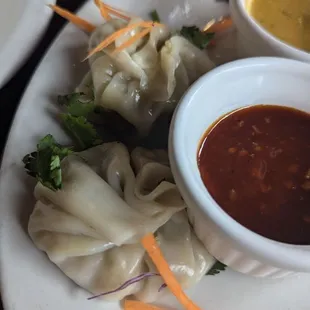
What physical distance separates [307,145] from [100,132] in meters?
0.58

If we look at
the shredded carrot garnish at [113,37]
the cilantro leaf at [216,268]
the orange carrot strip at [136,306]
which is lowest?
the cilantro leaf at [216,268]

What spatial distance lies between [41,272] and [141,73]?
65 centimetres

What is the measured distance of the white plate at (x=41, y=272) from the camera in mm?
1351

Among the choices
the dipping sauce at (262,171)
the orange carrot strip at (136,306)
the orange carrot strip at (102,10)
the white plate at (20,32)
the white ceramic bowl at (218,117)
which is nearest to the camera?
the white ceramic bowl at (218,117)

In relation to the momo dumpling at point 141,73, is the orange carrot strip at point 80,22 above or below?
above

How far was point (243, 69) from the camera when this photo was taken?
1.50 meters

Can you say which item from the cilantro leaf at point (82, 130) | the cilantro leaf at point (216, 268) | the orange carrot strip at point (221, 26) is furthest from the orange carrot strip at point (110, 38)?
the cilantro leaf at point (216, 268)

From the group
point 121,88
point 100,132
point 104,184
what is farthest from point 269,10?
point 104,184

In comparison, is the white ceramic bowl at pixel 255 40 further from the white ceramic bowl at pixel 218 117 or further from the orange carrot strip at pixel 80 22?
the orange carrot strip at pixel 80 22

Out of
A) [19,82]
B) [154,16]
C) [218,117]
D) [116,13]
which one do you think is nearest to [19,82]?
[19,82]

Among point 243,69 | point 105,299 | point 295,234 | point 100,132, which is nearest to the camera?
point 295,234

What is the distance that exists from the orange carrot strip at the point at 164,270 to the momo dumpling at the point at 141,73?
43cm

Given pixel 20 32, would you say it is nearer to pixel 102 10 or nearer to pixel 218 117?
pixel 102 10

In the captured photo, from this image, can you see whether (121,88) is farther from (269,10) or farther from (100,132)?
(269,10)
